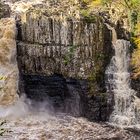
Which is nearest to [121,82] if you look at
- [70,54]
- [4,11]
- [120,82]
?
[120,82]

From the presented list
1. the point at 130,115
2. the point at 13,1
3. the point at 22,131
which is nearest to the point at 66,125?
the point at 22,131

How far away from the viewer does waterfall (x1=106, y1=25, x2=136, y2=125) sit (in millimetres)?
23047

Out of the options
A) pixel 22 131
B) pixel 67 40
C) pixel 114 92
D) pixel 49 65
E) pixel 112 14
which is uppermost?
pixel 112 14

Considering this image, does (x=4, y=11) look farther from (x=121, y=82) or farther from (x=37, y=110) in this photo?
(x=121, y=82)

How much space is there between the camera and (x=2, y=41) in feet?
77.3

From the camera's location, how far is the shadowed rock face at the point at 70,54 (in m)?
22.5

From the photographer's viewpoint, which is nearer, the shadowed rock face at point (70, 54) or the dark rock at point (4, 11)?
the shadowed rock face at point (70, 54)

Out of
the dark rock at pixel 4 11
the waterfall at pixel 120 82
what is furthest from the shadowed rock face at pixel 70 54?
the dark rock at pixel 4 11

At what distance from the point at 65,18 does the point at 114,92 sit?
5514 millimetres

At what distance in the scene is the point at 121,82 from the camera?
76.8 ft

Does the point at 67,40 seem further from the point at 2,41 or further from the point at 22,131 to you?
the point at 22,131

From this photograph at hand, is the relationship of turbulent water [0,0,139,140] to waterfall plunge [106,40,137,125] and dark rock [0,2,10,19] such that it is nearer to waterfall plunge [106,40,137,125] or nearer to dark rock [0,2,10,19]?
waterfall plunge [106,40,137,125]

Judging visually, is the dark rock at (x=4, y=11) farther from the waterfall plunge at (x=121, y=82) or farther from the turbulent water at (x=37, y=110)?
the waterfall plunge at (x=121, y=82)

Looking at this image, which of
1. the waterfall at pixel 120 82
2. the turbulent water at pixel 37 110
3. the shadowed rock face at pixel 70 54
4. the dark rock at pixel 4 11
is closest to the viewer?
the turbulent water at pixel 37 110
